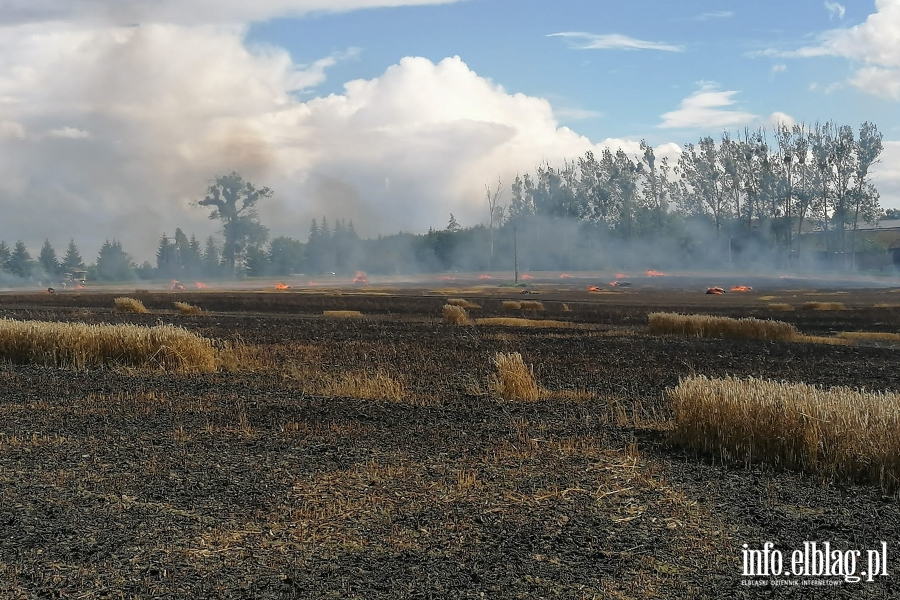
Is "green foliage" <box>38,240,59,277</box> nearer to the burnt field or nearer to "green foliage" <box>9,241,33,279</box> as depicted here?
"green foliage" <box>9,241,33,279</box>

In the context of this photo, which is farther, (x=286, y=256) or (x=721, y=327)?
(x=286, y=256)

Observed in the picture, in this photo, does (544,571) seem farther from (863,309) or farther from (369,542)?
(863,309)

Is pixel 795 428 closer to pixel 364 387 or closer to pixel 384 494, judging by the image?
pixel 384 494

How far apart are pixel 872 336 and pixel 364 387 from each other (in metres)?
21.4

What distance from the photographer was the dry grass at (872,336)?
1138 inches

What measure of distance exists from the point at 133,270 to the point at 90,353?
11832 cm

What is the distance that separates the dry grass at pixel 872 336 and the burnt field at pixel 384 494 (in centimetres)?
1269

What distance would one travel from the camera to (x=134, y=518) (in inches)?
315

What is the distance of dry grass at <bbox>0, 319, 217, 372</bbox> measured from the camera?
19.0 m

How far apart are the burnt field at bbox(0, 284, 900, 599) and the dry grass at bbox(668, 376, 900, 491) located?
0.91 ft

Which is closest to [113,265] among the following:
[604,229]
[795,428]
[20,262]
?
[20,262]

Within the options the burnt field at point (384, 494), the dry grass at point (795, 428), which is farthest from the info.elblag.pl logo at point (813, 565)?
the dry grass at point (795, 428)

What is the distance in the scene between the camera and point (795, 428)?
1033 centimetres

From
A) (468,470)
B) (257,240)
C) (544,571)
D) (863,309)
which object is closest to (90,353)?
(468,470)
